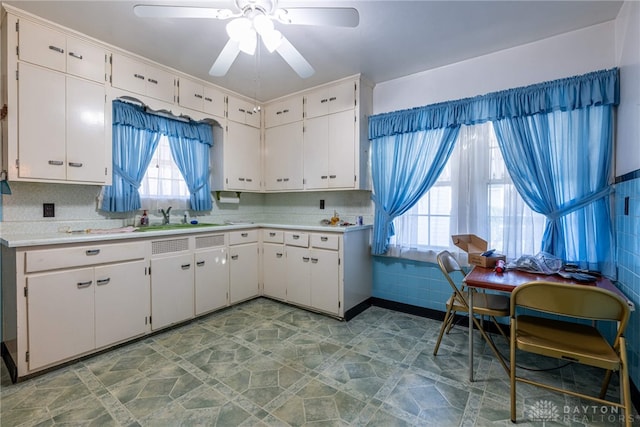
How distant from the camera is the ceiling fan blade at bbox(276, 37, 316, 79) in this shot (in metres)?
1.82

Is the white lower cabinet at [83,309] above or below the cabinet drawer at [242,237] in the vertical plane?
below

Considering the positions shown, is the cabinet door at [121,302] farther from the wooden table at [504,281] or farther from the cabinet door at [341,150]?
the wooden table at [504,281]

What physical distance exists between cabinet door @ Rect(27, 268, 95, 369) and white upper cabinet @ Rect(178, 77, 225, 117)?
1.98m

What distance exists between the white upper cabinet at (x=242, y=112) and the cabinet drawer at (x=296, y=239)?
1674 millimetres

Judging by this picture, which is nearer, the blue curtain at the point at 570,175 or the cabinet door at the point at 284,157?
the blue curtain at the point at 570,175

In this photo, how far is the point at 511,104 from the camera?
2479 millimetres

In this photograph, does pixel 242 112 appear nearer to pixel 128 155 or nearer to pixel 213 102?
pixel 213 102

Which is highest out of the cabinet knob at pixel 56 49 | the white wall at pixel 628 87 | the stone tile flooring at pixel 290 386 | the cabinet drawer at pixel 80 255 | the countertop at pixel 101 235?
the cabinet knob at pixel 56 49

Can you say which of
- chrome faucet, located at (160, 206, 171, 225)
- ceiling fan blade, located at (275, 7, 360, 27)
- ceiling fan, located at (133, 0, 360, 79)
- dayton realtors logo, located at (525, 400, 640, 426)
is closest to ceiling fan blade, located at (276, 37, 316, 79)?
ceiling fan, located at (133, 0, 360, 79)

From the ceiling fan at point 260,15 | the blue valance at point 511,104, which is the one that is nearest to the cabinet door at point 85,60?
the ceiling fan at point 260,15

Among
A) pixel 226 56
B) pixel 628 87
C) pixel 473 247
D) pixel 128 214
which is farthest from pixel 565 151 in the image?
pixel 128 214

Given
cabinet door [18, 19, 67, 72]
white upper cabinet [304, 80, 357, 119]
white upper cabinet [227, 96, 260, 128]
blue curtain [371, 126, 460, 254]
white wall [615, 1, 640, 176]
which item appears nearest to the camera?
white wall [615, 1, 640, 176]

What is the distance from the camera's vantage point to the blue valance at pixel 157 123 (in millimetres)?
2789

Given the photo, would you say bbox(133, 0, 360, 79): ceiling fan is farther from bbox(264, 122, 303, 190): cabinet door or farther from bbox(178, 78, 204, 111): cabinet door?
bbox(264, 122, 303, 190): cabinet door
